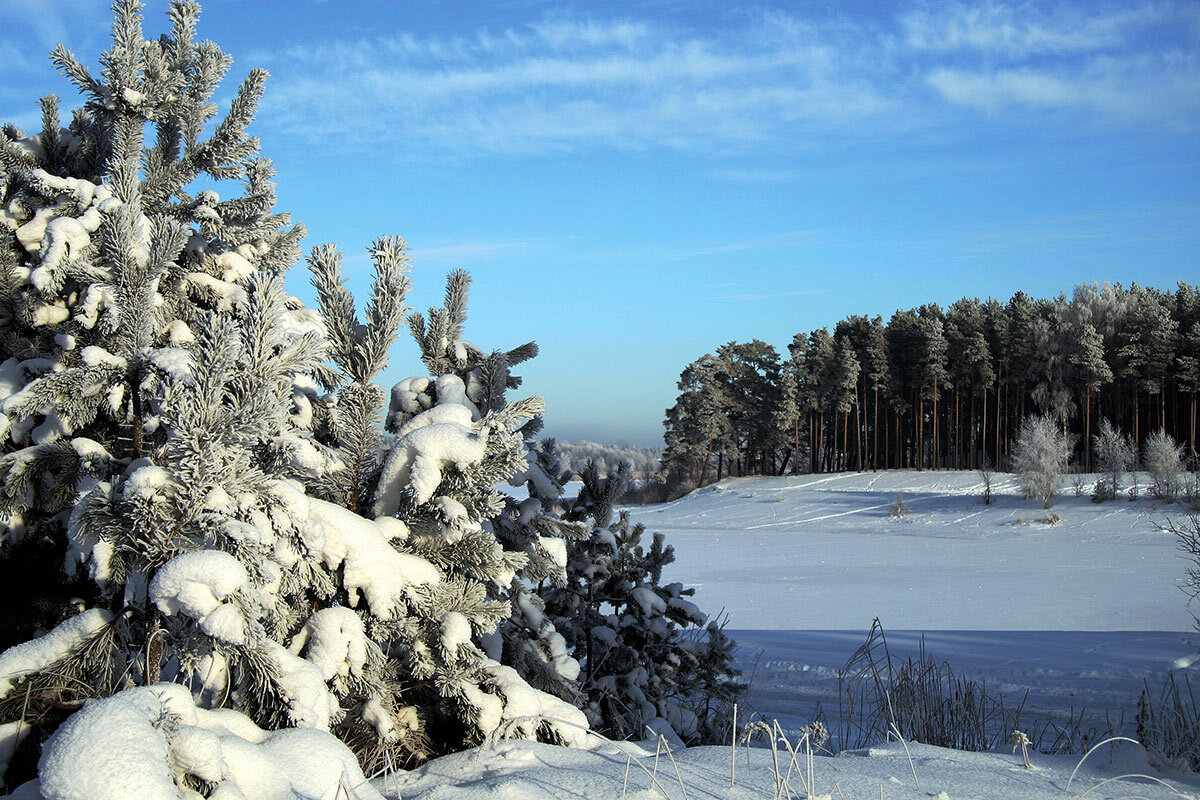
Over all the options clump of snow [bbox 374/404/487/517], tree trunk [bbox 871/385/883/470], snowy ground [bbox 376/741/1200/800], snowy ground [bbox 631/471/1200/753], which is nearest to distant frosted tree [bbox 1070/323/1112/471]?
snowy ground [bbox 631/471/1200/753]

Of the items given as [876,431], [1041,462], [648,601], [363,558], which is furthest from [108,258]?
[876,431]

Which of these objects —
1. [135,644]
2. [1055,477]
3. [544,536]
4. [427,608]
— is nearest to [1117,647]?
[544,536]

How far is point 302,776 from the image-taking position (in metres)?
1.84

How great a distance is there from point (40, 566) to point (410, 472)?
1570 millimetres

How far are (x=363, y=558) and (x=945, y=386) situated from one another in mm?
49278

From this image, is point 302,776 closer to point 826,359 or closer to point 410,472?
point 410,472

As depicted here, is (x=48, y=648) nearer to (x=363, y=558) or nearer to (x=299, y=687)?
(x=299, y=687)

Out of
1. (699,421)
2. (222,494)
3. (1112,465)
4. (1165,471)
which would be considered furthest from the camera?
(699,421)

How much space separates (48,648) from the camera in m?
1.94

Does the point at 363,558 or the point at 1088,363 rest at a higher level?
the point at 1088,363

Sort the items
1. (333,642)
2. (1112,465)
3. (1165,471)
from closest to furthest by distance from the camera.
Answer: (333,642) → (1165,471) → (1112,465)

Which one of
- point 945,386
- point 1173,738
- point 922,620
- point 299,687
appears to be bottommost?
point 922,620

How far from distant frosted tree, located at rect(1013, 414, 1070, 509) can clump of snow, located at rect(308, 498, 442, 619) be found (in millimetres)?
34671

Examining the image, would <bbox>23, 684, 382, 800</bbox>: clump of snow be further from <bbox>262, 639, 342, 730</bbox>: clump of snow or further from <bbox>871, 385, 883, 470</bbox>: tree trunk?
<bbox>871, 385, 883, 470</bbox>: tree trunk
